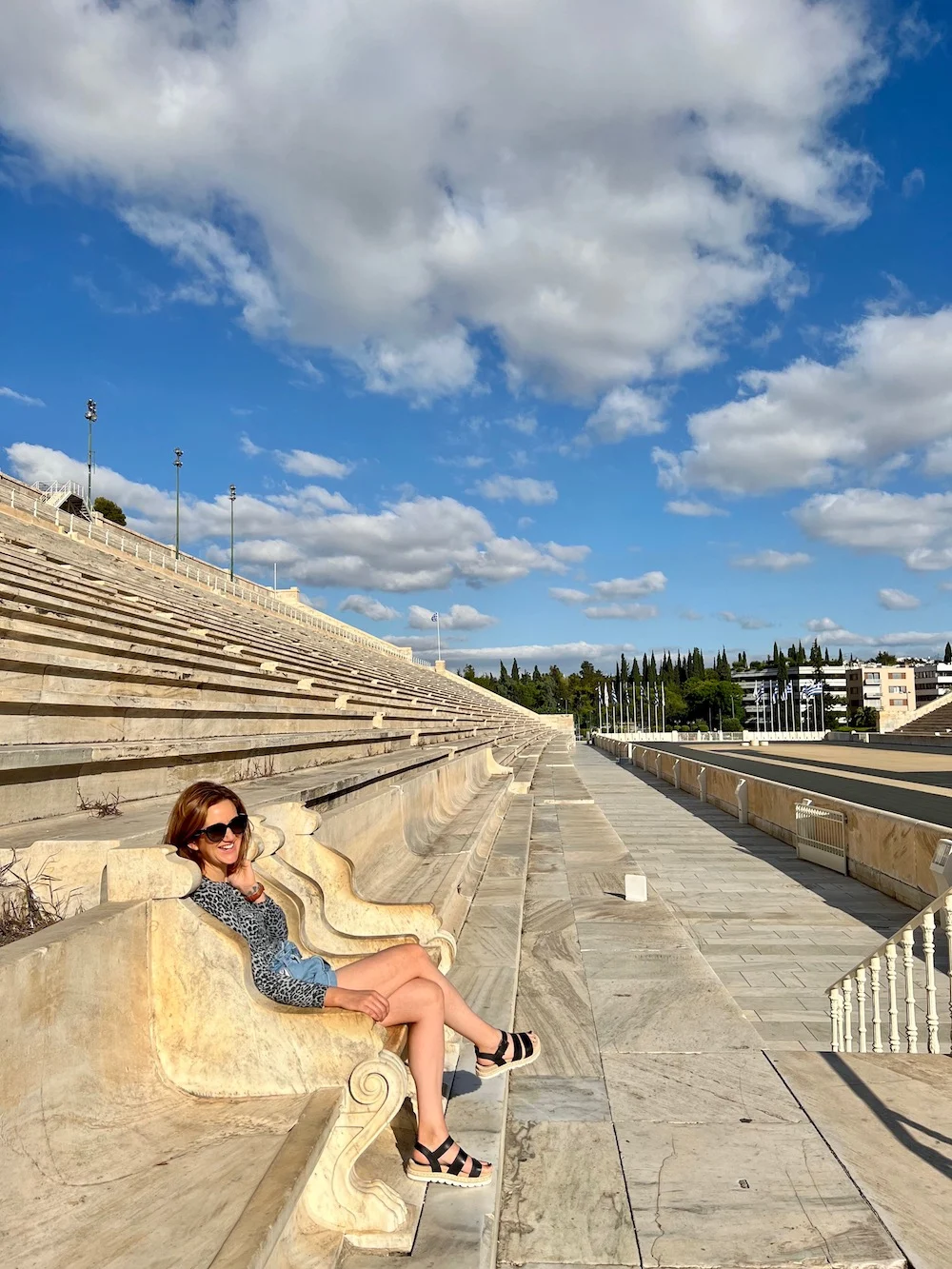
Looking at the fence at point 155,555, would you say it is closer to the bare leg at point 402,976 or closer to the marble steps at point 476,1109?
the marble steps at point 476,1109

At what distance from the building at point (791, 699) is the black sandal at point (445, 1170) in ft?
348

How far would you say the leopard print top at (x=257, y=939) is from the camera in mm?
2701

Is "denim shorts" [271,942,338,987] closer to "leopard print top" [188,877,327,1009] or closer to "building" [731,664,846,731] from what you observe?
"leopard print top" [188,877,327,1009]

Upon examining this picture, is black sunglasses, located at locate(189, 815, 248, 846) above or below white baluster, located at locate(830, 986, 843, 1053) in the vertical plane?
above

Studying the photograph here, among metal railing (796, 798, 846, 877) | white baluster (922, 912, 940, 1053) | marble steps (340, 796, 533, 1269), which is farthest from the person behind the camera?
metal railing (796, 798, 846, 877)

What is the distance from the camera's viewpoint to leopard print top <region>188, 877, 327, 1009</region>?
270 centimetres

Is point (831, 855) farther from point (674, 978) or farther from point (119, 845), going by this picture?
point (119, 845)

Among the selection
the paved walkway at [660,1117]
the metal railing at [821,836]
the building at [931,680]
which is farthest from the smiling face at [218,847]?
the building at [931,680]

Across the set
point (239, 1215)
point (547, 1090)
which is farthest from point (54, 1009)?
point (547, 1090)

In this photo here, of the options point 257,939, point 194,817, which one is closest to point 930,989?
point 257,939

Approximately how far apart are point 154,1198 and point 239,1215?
243 millimetres

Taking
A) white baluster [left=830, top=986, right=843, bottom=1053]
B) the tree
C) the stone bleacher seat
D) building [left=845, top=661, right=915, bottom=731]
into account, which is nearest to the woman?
the stone bleacher seat

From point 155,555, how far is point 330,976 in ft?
98.0

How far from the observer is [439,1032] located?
2869mm
